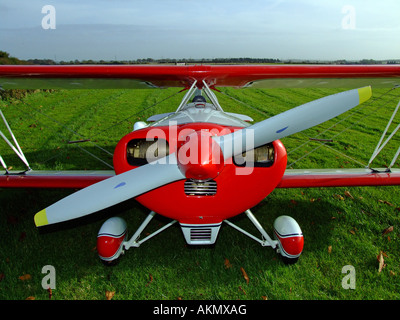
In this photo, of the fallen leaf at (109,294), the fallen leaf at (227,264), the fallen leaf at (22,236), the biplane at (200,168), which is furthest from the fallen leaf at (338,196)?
the fallen leaf at (22,236)

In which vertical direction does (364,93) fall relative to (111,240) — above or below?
above

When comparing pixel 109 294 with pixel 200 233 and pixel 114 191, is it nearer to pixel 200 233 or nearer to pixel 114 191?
pixel 200 233

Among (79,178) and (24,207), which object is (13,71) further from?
(24,207)

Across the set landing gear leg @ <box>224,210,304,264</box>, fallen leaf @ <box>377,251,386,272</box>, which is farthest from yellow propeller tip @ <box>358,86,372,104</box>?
fallen leaf @ <box>377,251,386,272</box>

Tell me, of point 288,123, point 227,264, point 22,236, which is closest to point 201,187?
point 288,123

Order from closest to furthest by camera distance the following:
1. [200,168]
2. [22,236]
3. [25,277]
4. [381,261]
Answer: [200,168] → [25,277] → [381,261] → [22,236]

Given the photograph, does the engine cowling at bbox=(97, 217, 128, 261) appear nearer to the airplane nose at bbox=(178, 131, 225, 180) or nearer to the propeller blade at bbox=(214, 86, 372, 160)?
the airplane nose at bbox=(178, 131, 225, 180)
